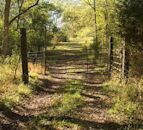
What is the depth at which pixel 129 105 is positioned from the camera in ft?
32.9

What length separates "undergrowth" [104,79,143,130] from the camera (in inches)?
361

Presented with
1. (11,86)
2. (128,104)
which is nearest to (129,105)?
(128,104)

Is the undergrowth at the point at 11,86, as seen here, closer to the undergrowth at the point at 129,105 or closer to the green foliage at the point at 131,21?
the undergrowth at the point at 129,105

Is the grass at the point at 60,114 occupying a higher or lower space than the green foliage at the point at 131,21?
lower

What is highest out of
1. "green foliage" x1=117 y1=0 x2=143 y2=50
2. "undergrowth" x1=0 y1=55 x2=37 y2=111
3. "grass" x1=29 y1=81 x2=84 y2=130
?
"green foliage" x1=117 y1=0 x2=143 y2=50

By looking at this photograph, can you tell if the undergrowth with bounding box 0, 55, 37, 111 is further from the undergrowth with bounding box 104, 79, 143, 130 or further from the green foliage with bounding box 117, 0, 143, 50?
the green foliage with bounding box 117, 0, 143, 50

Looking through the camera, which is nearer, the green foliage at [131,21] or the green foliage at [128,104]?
the green foliage at [128,104]

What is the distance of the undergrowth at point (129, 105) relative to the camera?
30.1ft

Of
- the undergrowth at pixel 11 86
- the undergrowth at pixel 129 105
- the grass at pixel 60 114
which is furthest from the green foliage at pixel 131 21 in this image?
the undergrowth at pixel 11 86

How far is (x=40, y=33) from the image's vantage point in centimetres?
3606

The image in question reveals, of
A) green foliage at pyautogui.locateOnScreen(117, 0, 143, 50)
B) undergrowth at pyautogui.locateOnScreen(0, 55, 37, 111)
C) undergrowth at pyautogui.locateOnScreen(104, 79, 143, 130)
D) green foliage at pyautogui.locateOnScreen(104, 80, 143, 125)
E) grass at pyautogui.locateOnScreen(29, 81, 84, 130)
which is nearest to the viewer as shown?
grass at pyautogui.locateOnScreen(29, 81, 84, 130)

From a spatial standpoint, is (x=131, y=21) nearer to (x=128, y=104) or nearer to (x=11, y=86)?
(x=128, y=104)

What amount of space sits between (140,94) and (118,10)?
382cm

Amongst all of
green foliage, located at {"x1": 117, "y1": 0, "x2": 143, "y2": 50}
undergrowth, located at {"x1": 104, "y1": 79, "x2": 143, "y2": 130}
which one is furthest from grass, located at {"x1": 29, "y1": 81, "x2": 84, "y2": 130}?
green foliage, located at {"x1": 117, "y1": 0, "x2": 143, "y2": 50}
